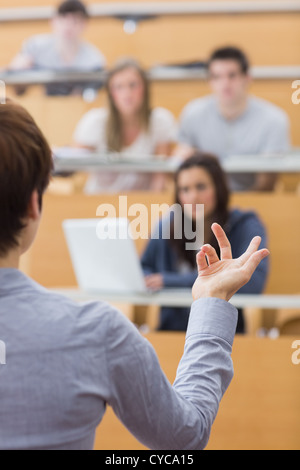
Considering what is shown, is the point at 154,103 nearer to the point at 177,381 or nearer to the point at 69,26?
the point at 69,26

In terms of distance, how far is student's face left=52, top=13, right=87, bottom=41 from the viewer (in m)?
1.74

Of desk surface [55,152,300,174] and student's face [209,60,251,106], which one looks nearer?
desk surface [55,152,300,174]

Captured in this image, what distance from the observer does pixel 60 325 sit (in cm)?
34

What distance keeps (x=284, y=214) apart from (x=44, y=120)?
2.87 feet

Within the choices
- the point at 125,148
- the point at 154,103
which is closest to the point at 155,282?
the point at 125,148

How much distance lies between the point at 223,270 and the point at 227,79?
125 centimetres

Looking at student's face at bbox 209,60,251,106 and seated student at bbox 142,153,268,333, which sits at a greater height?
student's face at bbox 209,60,251,106

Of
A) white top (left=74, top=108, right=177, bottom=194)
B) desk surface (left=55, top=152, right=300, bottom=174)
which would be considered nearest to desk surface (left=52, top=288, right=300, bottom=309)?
desk surface (left=55, top=152, right=300, bottom=174)

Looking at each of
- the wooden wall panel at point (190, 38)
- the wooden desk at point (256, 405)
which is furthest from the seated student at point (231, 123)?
the wooden desk at point (256, 405)

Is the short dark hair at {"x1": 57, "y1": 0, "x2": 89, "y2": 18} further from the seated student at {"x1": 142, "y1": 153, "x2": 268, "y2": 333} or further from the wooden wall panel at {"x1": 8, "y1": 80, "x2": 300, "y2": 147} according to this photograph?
the seated student at {"x1": 142, "y1": 153, "x2": 268, "y2": 333}

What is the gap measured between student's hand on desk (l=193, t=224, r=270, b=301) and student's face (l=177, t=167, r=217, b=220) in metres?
0.76

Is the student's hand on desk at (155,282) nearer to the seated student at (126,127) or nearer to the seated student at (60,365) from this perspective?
the seated student at (126,127)

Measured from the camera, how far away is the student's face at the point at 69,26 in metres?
1.74

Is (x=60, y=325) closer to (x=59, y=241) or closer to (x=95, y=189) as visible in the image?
(x=59, y=241)
